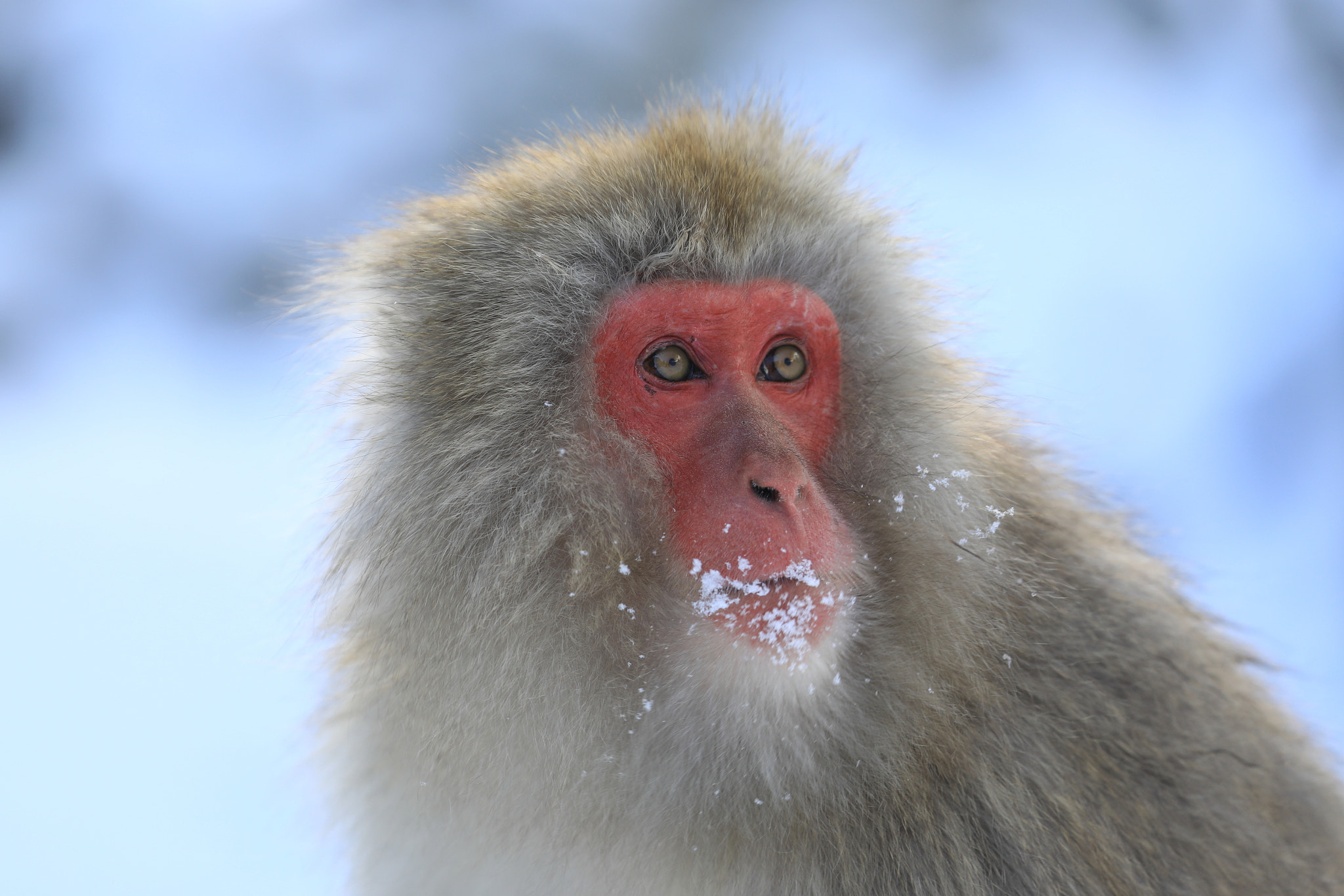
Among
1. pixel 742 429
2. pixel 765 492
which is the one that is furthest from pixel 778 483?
pixel 742 429

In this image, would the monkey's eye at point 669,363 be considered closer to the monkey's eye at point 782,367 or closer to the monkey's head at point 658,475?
the monkey's head at point 658,475

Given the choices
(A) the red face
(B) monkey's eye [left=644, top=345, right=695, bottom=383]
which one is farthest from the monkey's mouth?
(B) monkey's eye [left=644, top=345, right=695, bottom=383]

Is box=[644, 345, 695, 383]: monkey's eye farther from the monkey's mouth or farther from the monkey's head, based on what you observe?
the monkey's mouth

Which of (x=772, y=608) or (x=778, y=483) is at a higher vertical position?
(x=778, y=483)

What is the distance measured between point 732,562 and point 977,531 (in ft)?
1.63

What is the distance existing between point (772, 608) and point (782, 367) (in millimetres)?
483

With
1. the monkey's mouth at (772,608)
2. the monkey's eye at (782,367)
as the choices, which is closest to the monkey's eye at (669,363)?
the monkey's eye at (782,367)

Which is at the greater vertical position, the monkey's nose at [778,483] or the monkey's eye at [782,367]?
the monkey's eye at [782,367]

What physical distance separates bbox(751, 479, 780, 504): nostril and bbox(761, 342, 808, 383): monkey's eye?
317mm

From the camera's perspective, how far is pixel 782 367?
172cm

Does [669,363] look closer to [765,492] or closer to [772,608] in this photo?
[765,492]

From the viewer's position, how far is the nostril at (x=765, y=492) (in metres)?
1.44

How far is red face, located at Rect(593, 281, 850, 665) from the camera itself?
1.41 meters

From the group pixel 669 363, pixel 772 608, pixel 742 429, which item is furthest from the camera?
pixel 669 363
